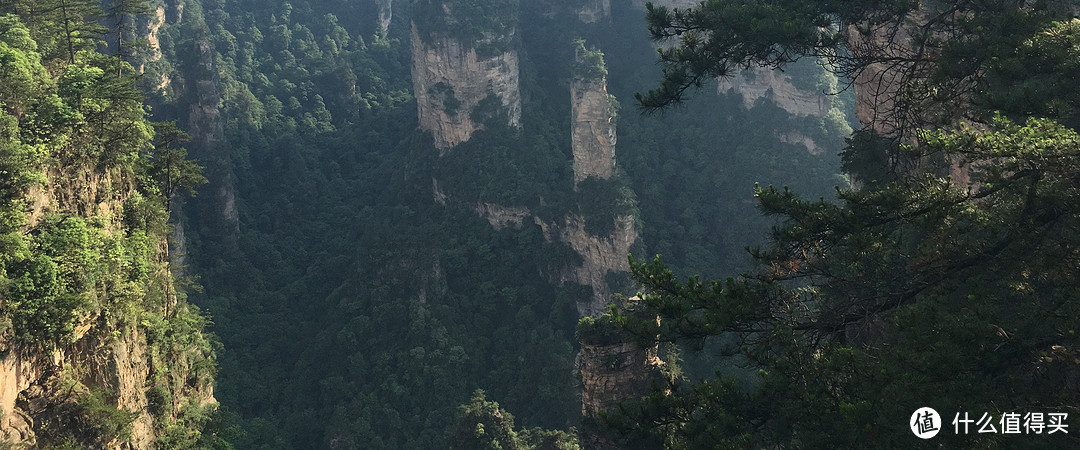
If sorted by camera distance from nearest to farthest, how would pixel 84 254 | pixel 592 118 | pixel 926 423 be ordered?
pixel 926 423 → pixel 84 254 → pixel 592 118

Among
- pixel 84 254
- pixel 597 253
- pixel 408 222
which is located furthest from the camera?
pixel 408 222

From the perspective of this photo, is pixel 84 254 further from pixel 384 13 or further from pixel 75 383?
pixel 384 13

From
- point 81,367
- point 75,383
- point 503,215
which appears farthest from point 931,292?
point 503,215

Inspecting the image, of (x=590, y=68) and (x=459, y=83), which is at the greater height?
(x=459, y=83)

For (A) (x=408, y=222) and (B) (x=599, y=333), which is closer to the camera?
(B) (x=599, y=333)

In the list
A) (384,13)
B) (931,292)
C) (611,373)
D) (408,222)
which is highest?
(384,13)

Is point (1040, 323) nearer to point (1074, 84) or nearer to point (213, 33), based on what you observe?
point (1074, 84)

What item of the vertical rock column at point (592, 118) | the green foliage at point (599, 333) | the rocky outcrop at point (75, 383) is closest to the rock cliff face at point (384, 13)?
the vertical rock column at point (592, 118)

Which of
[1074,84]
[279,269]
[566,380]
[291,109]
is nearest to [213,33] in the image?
[291,109]
